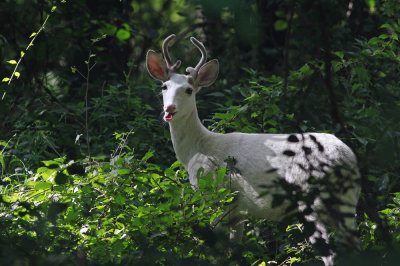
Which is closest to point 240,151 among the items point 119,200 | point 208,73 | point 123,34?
point 208,73

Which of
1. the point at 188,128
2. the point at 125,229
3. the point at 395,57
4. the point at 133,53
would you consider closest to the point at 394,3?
the point at 395,57

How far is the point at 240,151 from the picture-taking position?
16.2 ft

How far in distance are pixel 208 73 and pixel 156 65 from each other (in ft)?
1.63

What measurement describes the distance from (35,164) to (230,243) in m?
4.12

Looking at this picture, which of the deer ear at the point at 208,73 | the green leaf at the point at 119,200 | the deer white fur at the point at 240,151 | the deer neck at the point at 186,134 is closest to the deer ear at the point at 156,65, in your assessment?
the deer white fur at the point at 240,151

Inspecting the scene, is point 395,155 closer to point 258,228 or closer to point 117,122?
point 258,228

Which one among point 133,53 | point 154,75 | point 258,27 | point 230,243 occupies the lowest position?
point 133,53

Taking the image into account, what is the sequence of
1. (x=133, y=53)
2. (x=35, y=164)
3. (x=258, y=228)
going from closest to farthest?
(x=258, y=228) < (x=35, y=164) < (x=133, y=53)

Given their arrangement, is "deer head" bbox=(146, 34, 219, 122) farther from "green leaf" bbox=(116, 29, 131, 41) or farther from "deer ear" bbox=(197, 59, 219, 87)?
"green leaf" bbox=(116, 29, 131, 41)

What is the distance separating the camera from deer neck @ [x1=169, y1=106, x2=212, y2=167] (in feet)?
17.5

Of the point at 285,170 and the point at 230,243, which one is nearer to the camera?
the point at 230,243

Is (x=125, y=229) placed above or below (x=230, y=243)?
below

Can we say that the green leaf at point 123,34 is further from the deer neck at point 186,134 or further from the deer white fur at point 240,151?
the deer neck at point 186,134

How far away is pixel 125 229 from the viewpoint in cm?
396
